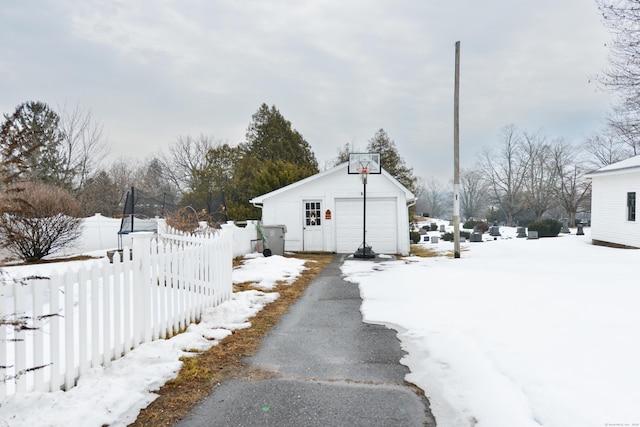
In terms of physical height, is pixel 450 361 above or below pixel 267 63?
below

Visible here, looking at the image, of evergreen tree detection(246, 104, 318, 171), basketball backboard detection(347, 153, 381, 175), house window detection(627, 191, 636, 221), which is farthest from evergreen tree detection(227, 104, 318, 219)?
house window detection(627, 191, 636, 221)

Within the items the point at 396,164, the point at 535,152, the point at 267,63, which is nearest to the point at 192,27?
the point at 267,63

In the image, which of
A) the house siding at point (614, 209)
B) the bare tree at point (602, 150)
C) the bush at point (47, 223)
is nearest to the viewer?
A: the bush at point (47, 223)

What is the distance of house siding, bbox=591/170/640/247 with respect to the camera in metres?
12.7

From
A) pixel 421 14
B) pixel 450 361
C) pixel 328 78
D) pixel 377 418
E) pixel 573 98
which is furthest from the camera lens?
pixel 573 98

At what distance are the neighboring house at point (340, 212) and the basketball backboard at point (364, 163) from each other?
19.6 inches

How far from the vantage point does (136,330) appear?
11.0 ft

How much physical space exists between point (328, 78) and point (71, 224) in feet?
45.0

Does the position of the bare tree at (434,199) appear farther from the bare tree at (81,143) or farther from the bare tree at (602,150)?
the bare tree at (81,143)

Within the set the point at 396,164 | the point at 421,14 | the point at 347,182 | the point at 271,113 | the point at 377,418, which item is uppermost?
the point at 271,113

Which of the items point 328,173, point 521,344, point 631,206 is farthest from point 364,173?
point 631,206

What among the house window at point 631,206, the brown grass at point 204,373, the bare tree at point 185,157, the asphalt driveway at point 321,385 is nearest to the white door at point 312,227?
the brown grass at point 204,373

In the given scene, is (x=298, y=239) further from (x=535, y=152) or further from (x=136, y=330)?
(x=535, y=152)

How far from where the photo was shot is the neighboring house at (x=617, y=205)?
12695mm
